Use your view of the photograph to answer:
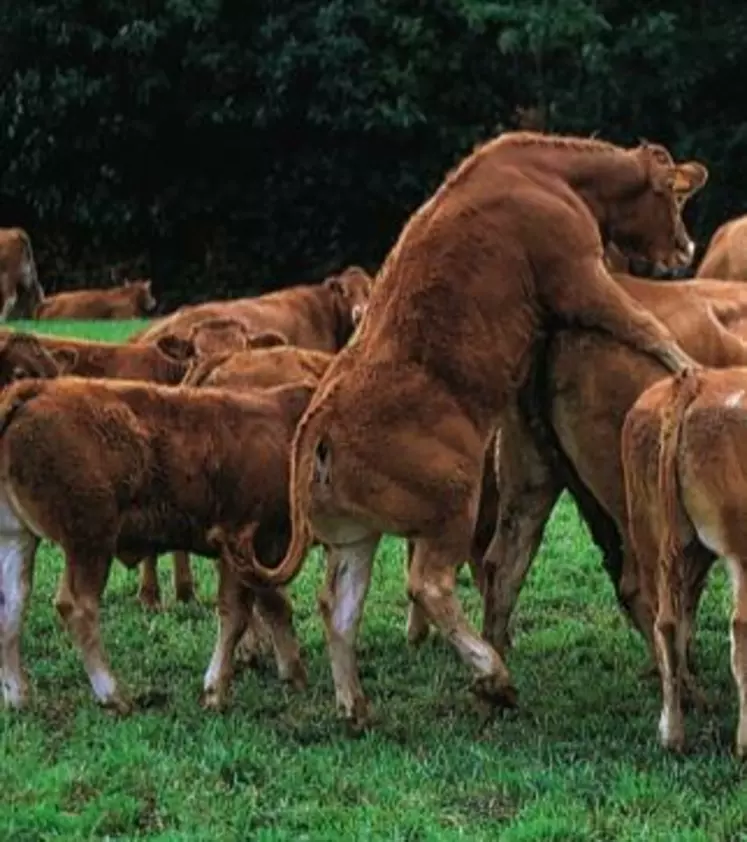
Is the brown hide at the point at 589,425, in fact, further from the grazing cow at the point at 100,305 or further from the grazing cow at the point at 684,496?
the grazing cow at the point at 100,305

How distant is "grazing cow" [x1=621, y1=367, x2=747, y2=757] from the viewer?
7.64m

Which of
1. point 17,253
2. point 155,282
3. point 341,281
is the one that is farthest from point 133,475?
point 155,282

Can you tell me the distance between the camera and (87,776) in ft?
25.0

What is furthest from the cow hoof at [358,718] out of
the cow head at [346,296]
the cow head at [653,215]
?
the cow head at [346,296]

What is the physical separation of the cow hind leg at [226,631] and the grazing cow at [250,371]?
116 cm

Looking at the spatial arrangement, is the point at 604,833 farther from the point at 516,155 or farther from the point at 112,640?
the point at 112,640

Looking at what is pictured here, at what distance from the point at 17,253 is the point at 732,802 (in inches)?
926

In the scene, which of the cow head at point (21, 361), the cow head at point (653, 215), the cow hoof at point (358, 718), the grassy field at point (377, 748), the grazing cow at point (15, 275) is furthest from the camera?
the grazing cow at point (15, 275)

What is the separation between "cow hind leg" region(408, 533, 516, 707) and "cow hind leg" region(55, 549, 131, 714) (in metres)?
1.23

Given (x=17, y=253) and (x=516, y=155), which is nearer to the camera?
(x=516, y=155)

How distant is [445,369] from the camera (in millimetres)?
8656

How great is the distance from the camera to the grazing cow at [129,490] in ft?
28.3

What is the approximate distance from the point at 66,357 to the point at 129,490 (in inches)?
117

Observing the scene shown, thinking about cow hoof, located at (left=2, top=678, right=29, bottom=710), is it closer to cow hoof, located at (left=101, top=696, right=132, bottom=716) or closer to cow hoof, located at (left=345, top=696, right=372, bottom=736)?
cow hoof, located at (left=101, top=696, right=132, bottom=716)
